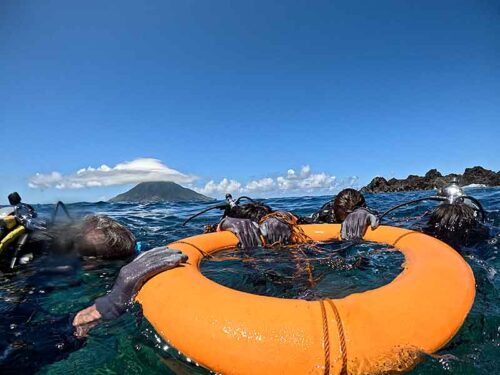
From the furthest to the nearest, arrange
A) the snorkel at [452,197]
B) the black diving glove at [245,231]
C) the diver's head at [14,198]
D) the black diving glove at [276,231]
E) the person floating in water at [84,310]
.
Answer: the snorkel at [452,197] < the black diving glove at [276,231] < the black diving glove at [245,231] < the diver's head at [14,198] < the person floating in water at [84,310]

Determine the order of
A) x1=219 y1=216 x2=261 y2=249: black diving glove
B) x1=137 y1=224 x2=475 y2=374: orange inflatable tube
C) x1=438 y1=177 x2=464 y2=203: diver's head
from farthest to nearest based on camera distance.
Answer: x1=438 y1=177 x2=464 y2=203: diver's head
x1=219 y1=216 x2=261 y2=249: black diving glove
x1=137 y1=224 x2=475 y2=374: orange inflatable tube

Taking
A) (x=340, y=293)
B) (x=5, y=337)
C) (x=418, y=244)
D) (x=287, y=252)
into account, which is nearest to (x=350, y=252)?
(x=287, y=252)

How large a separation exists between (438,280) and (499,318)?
0.65 m

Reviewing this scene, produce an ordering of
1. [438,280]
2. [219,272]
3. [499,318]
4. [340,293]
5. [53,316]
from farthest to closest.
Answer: [219,272] < [340,293] < [53,316] < [499,318] < [438,280]

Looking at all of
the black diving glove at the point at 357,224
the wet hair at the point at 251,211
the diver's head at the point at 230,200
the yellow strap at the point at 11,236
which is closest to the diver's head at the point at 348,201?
the black diving glove at the point at 357,224

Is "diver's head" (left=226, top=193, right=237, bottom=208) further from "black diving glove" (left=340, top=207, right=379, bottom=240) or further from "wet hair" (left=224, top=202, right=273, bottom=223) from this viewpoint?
"black diving glove" (left=340, top=207, right=379, bottom=240)

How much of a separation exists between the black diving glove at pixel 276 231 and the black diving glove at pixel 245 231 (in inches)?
4.8

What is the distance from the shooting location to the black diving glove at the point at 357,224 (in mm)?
4141

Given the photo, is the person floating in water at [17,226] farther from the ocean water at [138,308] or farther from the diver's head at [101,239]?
the diver's head at [101,239]

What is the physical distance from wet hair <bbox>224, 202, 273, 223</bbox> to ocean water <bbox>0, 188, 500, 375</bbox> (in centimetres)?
125

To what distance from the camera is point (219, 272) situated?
3619 millimetres

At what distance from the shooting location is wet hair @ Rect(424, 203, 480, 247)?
166 inches

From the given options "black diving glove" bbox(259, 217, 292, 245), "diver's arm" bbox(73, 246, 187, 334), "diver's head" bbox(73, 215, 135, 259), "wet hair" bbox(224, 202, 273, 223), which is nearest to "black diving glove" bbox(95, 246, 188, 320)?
"diver's arm" bbox(73, 246, 187, 334)

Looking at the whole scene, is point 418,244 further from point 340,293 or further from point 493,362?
point 493,362
